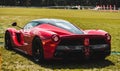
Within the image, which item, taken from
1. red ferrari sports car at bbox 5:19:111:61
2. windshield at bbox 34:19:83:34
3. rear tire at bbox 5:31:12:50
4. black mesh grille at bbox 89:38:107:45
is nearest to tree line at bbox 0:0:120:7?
rear tire at bbox 5:31:12:50

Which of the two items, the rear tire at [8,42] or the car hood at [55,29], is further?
the rear tire at [8,42]

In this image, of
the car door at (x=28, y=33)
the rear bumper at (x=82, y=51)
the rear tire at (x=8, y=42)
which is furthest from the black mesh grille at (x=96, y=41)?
the rear tire at (x=8, y=42)

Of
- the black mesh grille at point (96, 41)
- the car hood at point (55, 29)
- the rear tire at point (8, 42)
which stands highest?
the car hood at point (55, 29)

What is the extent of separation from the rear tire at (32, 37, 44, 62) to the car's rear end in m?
0.51

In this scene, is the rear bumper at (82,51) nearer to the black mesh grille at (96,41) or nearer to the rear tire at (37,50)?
the black mesh grille at (96,41)

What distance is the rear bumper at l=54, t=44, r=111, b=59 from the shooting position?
9.47m

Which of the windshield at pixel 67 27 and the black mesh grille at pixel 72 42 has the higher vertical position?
the windshield at pixel 67 27

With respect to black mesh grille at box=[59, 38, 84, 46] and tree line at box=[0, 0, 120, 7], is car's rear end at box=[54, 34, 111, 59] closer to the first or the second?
black mesh grille at box=[59, 38, 84, 46]

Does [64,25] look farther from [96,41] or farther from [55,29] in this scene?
[96,41]

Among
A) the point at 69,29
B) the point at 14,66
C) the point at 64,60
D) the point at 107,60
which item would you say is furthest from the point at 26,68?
the point at 107,60

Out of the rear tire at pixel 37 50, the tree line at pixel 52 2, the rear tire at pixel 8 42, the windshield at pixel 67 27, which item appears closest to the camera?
the rear tire at pixel 37 50

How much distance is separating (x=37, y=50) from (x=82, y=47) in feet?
4.33

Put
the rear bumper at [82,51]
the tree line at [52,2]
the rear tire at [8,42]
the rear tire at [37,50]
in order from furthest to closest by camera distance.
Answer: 1. the tree line at [52,2]
2. the rear tire at [8,42]
3. the rear tire at [37,50]
4. the rear bumper at [82,51]

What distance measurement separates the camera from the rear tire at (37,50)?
32.1 ft
